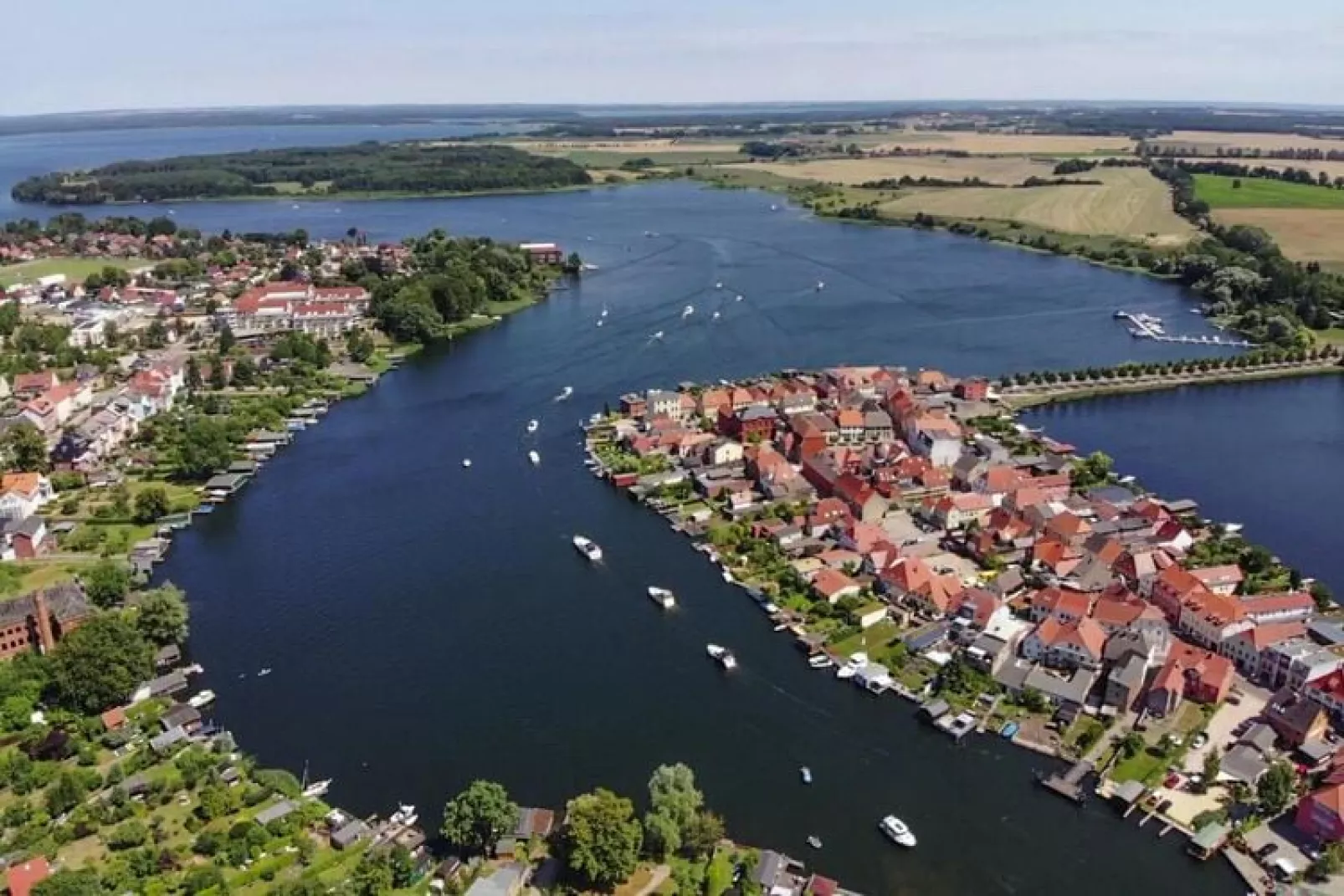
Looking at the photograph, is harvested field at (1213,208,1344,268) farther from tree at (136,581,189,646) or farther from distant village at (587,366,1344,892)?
tree at (136,581,189,646)

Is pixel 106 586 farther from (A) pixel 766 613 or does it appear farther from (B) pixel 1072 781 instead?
(B) pixel 1072 781

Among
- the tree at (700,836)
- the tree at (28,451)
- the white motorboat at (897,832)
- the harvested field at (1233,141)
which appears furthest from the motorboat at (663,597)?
the harvested field at (1233,141)

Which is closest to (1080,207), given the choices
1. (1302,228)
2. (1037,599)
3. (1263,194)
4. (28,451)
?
(1263,194)

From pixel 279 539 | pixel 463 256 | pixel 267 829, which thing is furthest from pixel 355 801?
pixel 463 256

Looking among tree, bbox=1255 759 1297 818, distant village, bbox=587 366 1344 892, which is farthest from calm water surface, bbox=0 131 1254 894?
tree, bbox=1255 759 1297 818

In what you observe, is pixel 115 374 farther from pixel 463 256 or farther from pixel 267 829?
pixel 267 829

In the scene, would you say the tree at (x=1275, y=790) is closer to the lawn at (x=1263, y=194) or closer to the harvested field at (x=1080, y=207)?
the harvested field at (x=1080, y=207)

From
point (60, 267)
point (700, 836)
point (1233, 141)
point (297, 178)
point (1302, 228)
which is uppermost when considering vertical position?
point (1233, 141)
